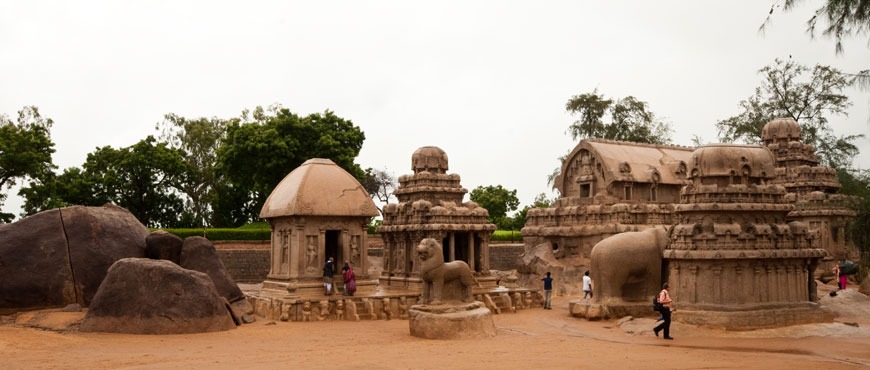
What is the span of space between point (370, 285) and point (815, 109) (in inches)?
1202

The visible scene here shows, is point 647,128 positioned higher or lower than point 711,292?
higher

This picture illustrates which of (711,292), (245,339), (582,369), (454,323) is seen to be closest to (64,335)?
(245,339)

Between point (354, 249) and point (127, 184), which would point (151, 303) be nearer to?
point (354, 249)

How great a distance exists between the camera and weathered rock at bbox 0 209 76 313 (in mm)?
17703

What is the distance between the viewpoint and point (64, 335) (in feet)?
50.3

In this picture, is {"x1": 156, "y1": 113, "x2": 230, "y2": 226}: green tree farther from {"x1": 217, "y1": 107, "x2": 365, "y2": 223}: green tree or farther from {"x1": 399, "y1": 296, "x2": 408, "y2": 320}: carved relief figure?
{"x1": 399, "y1": 296, "x2": 408, "y2": 320}: carved relief figure

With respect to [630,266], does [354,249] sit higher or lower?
higher

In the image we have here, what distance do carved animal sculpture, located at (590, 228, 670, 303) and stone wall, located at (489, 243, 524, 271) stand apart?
2153 centimetres

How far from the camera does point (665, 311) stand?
1611 cm

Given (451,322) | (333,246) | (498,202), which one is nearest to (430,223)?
(333,246)

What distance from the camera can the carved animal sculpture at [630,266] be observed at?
20.0 metres

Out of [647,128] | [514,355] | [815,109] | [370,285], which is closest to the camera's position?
[514,355]

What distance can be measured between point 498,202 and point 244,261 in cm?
2781

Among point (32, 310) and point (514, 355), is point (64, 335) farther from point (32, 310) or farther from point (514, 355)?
point (514, 355)
